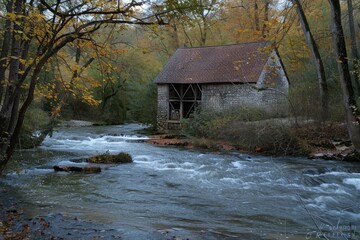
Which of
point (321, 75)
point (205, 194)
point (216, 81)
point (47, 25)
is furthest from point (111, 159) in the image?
point (216, 81)

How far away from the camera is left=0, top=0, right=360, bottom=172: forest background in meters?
5.27

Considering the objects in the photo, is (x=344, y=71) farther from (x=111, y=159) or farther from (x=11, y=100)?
(x=11, y=100)

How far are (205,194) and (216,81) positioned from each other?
50.0ft

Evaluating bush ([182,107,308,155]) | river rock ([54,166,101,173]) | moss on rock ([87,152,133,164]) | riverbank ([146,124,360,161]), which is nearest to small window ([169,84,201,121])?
bush ([182,107,308,155])

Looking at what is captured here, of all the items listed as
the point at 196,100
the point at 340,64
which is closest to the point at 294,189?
the point at 340,64

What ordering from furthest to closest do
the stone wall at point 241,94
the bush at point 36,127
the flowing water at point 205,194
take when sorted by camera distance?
the stone wall at point 241,94
the bush at point 36,127
the flowing water at point 205,194

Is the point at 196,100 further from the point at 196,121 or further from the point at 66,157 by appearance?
the point at 66,157

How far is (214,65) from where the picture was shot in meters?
25.0

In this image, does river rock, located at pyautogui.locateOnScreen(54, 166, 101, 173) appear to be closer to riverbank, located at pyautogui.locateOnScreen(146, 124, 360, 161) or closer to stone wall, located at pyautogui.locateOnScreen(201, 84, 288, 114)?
riverbank, located at pyautogui.locateOnScreen(146, 124, 360, 161)

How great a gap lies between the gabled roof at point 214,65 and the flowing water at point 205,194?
944 cm

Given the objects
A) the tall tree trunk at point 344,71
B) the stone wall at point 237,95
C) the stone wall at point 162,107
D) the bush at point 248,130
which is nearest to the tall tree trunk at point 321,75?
the bush at point 248,130

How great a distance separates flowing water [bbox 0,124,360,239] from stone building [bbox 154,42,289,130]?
8.44 metres

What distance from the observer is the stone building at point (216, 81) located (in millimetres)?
22578

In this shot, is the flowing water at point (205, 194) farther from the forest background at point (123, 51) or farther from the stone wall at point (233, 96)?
the stone wall at point (233, 96)
